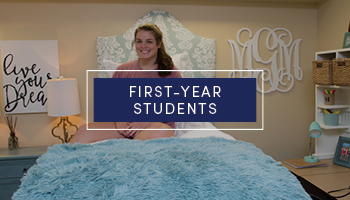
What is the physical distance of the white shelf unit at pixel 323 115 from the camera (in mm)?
2482

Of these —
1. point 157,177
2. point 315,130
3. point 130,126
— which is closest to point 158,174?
point 157,177

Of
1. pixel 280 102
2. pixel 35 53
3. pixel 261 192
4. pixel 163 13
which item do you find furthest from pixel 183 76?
pixel 261 192

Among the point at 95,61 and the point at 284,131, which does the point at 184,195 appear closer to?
the point at 95,61

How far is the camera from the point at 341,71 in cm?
220

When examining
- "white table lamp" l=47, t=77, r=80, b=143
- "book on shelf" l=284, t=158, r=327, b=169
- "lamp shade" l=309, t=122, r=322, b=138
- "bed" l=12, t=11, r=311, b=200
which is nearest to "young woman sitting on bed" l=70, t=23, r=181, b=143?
"white table lamp" l=47, t=77, r=80, b=143

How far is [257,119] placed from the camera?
2920 millimetres

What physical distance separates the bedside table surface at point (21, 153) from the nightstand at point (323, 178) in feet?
7.10

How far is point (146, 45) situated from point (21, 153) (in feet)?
4.82

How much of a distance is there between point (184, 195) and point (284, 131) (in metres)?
2.37

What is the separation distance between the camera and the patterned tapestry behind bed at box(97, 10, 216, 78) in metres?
2.60

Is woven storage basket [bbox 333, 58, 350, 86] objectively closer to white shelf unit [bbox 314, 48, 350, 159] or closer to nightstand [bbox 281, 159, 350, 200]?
white shelf unit [bbox 314, 48, 350, 159]

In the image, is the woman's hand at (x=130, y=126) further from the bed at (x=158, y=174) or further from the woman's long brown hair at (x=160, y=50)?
the bed at (x=158, y=174)

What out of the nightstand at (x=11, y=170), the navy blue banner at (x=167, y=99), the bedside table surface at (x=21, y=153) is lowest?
the nightstand at (x=11, y=170)

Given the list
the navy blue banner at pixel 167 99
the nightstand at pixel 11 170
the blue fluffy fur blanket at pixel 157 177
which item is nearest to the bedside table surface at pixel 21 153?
the nightstand at pixel 11 170
